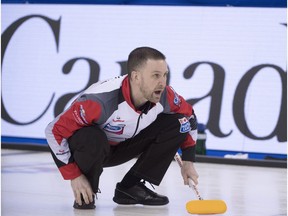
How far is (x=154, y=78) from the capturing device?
3.69 meters

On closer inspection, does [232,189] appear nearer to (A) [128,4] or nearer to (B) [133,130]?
(B) [133,130]

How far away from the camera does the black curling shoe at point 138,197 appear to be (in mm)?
4129

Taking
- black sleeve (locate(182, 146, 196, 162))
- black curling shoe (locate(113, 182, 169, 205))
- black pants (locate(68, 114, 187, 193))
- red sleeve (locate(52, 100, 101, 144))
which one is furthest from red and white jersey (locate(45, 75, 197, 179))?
black curling shoe (locate(113, 182, 169, 205))

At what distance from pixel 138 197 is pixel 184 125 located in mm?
438

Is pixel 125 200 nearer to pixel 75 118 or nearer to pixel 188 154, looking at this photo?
pixel 188 154

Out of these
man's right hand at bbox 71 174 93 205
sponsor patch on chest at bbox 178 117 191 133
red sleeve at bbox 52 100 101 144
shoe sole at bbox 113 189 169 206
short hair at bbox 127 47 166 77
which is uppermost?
short hair at bbox 127 47 166 77

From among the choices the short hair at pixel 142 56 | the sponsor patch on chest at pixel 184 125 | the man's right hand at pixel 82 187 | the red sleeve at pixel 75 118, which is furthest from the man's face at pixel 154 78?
the man's right hand at pixel 82 187

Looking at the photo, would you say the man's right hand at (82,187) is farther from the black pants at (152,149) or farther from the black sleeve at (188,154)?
the black sleeve at (188,154)

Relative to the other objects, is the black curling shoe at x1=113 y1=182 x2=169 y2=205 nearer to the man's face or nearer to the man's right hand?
the man's right hand

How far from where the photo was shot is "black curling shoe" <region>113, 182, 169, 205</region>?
413cm

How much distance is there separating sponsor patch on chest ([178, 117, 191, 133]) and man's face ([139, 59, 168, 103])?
34 cm

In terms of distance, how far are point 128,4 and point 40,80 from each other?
1071 millimetres

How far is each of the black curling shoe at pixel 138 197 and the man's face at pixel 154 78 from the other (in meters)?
0.61

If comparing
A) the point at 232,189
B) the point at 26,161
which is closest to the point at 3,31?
the point at 26,161
